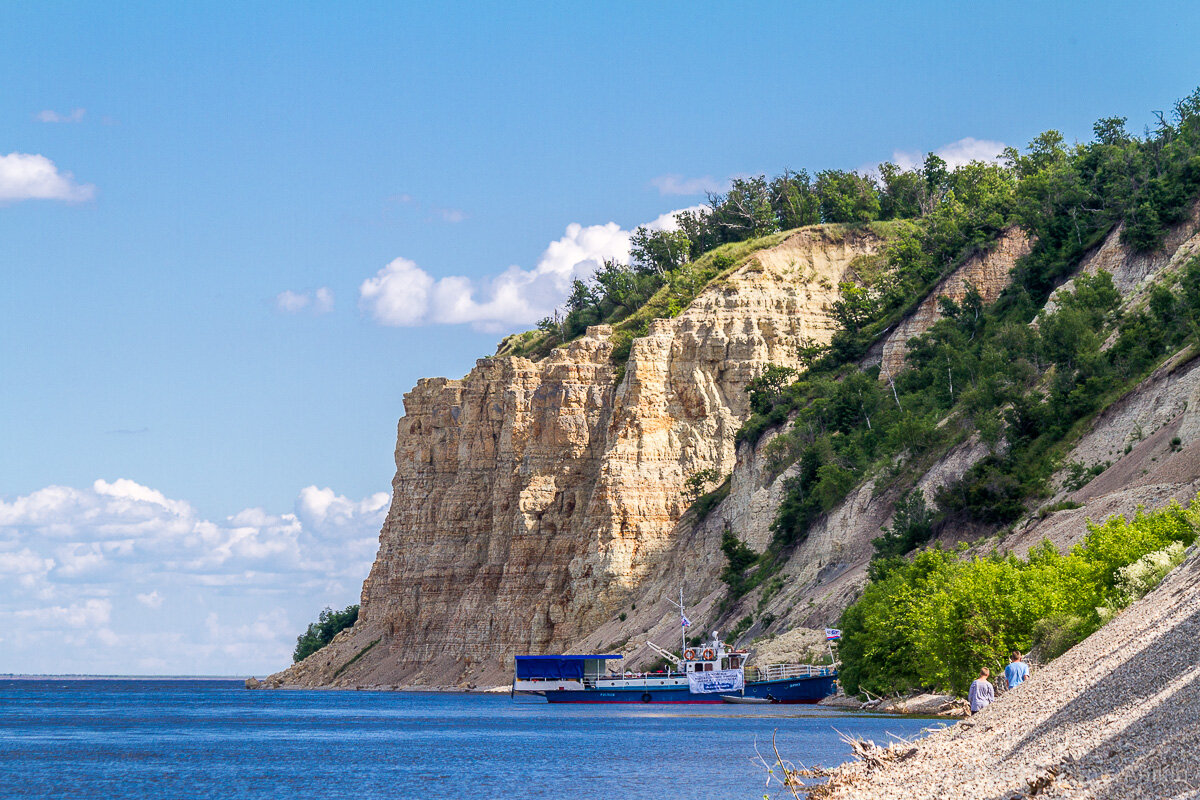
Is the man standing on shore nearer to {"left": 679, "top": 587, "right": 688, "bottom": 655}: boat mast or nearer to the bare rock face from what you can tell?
{"left": 679, "top": 587, "right": 688, "bottom": 655}: boat mast

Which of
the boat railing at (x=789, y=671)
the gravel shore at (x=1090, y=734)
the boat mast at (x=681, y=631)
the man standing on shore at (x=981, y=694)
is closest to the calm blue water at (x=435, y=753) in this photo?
the boat railing at (x=789, y=671)

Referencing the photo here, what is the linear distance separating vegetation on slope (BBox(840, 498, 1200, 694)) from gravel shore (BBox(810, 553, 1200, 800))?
241 inches

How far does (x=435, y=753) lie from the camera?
49188mm

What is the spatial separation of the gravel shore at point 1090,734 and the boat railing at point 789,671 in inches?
1531

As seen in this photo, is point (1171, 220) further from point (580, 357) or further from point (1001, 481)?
point (580, 357)

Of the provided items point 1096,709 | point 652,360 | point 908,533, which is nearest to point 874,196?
point 652,360

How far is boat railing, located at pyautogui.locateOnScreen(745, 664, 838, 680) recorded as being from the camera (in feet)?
219

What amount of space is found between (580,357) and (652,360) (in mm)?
10352

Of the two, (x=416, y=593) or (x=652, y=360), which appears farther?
(x=416, y=593)

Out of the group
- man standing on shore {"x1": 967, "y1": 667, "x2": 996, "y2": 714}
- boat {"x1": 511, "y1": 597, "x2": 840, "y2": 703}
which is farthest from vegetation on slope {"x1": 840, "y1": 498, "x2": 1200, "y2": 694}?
boat {"x1": 511, "y1": 597, "x2": 840, "y2": 703}

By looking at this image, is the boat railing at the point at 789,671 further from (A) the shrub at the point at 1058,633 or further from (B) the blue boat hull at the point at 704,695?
(A) the shrub at the point at 1058,633

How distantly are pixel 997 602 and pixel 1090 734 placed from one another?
2294 centimetres

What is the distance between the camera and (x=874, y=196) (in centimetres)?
11712

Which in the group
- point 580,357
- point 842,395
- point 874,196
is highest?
point 874,196
